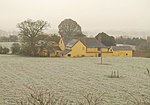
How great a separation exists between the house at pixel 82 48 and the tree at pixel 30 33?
6413 mm

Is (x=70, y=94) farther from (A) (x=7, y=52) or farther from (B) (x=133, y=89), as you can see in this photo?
(A) (x=7, y=52)

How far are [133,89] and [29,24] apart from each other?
37462 millimetres

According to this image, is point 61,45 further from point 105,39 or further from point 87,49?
point 105,39

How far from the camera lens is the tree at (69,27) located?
66750mm

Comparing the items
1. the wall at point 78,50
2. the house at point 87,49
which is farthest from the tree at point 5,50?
the wall at point 78,50

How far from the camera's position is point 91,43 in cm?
5259

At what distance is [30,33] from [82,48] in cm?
1112

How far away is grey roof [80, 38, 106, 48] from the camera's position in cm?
5161

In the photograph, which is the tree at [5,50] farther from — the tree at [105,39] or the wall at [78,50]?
the tree at [105,39]

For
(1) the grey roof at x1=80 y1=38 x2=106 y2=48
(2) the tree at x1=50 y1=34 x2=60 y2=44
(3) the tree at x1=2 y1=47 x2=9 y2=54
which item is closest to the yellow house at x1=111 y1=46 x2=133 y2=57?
(1) the grey roof at x1=80 y1=38 x2=106 y2=48

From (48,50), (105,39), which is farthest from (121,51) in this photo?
(48,50)

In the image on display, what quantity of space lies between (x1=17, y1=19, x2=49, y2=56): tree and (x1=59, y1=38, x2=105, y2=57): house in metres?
6.41

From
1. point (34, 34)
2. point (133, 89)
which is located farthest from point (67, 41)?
point (133, 89)

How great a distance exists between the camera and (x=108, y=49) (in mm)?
53375
